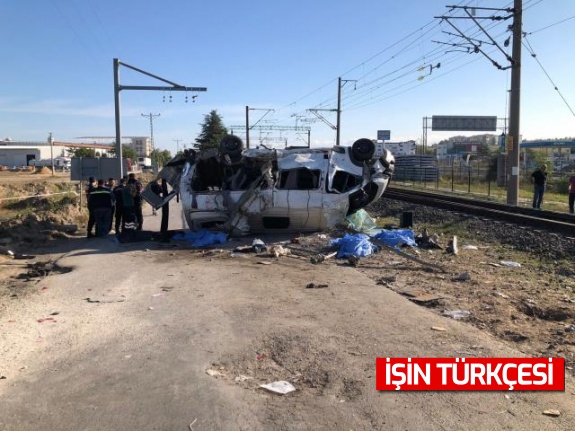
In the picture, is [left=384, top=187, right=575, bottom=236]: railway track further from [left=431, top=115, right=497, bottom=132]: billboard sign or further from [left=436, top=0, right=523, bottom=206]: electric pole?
[left=431, top=115, right=497, bottom=132]: billboard sign

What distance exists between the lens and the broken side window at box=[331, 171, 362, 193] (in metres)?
13.0

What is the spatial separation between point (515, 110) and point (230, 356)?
20.5 meters

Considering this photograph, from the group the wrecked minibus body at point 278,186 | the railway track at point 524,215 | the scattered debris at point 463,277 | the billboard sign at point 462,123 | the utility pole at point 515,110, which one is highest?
the billboard sign at point 462,123

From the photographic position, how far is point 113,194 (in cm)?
1380

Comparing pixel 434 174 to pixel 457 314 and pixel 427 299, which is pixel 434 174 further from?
pixel 457 314

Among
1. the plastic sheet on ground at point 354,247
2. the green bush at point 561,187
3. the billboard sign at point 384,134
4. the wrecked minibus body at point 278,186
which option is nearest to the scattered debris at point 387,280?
the plastic sheet on ground at point 354,247

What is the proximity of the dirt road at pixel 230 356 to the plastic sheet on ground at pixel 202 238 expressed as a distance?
3665 mm

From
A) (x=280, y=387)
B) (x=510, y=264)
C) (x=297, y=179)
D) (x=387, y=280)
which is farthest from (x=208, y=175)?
(x=280, y=387)

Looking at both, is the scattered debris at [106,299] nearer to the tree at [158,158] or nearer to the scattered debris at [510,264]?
the scattered debris at [510,264]

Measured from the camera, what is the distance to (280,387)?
423cm

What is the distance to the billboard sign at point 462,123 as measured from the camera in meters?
75.3

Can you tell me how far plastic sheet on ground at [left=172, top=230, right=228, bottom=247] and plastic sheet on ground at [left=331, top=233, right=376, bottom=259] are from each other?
273 centimetres

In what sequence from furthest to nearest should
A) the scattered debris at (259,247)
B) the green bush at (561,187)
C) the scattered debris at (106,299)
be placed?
the green bush at (561,187) < the scattered debris at (259,247) < the scattered debris at (106,299)

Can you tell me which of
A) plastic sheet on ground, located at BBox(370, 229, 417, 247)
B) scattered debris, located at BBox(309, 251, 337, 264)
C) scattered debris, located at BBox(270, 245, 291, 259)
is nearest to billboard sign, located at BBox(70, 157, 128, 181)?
scattered debris, located at BBox(270, 245, 291, 259)
